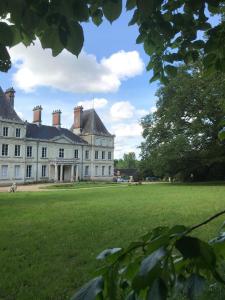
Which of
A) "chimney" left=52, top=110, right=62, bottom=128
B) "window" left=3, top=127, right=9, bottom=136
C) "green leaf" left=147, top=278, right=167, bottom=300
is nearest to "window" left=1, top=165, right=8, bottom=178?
"window" left=3, top=127, right=9, bottom=136

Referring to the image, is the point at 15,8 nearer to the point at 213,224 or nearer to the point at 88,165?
the point at 213,224

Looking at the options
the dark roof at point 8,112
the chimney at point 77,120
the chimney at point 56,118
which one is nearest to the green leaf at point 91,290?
the dark roof at point 8,112

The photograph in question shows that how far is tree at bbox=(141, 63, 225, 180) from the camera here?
36719 millimetres

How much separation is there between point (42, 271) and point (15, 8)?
5088mm

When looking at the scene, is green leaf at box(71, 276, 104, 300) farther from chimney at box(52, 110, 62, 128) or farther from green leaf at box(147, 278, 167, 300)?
chimney at box(52, 110, 62, 128)

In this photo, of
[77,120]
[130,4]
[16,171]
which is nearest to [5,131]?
[16,171]

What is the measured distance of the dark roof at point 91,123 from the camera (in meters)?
61.3

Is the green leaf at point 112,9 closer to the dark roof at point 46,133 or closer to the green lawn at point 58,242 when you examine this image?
the green lawn at point 58,242

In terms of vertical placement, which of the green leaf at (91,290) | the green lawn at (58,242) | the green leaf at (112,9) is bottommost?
the green lawn at (58,242)

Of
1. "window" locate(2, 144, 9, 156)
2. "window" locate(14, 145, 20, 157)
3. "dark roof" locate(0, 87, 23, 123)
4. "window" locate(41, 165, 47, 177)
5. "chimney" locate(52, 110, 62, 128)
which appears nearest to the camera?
"dark roof" locate(0, 87, 23, 123)

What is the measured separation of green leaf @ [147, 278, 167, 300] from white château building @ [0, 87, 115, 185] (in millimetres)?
48390

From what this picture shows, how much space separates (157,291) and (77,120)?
61479 mm

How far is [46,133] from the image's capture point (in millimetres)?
54406

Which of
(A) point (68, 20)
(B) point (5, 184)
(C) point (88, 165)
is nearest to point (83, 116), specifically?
(C) point (88, 165)
